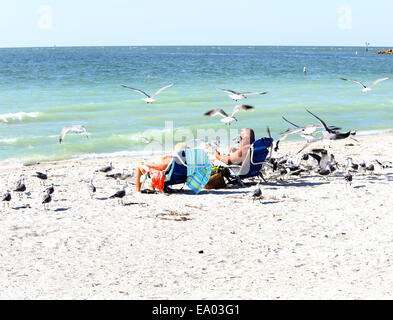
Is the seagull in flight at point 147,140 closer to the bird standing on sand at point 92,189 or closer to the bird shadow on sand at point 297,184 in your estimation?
the bird shadow on sand at point 297,184

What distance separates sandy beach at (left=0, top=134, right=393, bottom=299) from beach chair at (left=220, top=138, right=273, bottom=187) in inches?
13.4

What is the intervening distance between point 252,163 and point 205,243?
126 inches

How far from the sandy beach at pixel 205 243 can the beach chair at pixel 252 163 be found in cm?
34

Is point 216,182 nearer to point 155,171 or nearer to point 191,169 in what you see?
point 191,169

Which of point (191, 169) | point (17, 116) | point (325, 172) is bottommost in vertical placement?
point (17, 116)

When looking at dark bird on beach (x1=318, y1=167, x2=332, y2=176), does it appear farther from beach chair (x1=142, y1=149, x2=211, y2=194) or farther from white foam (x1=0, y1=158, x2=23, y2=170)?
white foam (x1=0, y1=158, x2=23, y2=170)

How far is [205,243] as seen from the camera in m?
6.97

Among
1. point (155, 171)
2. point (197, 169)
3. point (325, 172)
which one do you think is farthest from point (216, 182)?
point (325, 172)

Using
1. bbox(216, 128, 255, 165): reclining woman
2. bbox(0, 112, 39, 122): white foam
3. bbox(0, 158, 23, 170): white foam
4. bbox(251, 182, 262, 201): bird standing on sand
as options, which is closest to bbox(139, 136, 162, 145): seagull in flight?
bbox(0, 158, 23, 170): white foam

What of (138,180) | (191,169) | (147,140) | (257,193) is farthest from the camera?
(147,140)

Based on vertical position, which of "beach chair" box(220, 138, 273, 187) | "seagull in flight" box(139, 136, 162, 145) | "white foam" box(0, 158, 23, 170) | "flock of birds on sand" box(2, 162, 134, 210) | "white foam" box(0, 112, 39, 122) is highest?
"beach chair" box(220, 138, 273, 187)

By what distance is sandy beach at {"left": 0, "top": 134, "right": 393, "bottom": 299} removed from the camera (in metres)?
5.57
